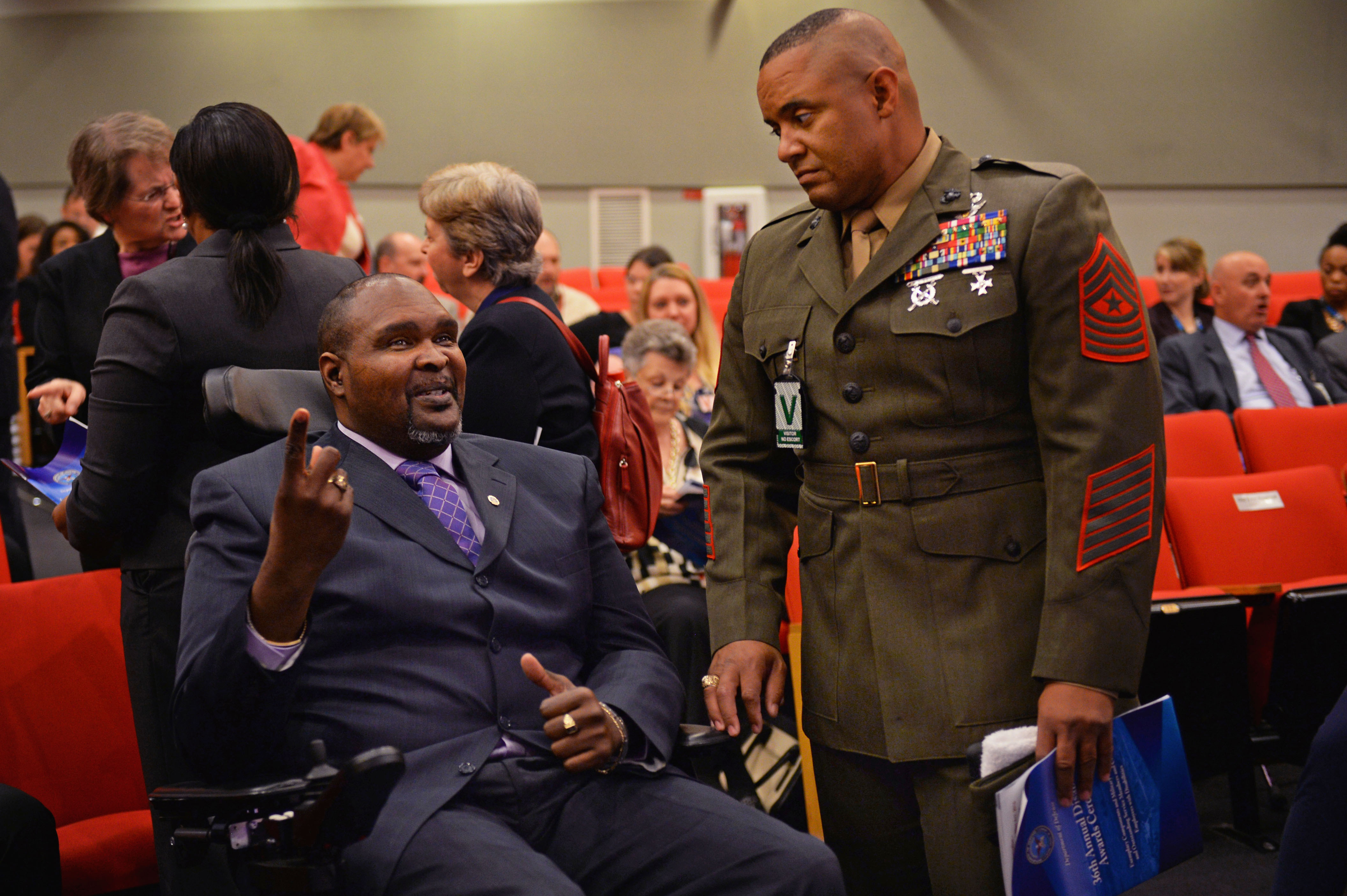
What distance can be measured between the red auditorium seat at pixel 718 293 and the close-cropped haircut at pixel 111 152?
4.49m

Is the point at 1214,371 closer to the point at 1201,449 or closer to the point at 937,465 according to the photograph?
the point at 1201,449

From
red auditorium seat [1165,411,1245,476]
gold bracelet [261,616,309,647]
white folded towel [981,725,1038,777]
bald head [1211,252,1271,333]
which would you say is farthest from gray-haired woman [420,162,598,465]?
bald head [1211,252,1271,333]

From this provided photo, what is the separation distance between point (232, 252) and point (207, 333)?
15cm

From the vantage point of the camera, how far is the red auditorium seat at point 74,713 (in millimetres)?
2078

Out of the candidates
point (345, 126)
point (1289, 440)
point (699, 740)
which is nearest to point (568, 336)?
point (699, 740)

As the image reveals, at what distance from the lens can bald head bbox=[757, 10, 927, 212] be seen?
136 centimetres

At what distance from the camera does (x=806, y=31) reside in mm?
1378

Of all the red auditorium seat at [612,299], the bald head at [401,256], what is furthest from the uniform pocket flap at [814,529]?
the red auditorium seat at [612,299]

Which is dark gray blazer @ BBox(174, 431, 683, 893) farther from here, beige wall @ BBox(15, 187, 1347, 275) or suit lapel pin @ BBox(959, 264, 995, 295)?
beige wall @ BBox(15, 187, 1347, 275)

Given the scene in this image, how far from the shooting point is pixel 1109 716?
4.24 feet

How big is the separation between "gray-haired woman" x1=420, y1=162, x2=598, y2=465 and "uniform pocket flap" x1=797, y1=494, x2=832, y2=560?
2.35 feet

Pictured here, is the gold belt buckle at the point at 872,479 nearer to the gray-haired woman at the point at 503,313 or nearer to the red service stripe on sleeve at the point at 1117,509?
the red service stripe on sleeve at the point at 1117,509

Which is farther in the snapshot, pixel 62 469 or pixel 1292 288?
pixel 1292 288

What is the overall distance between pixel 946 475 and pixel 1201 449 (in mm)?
2827
